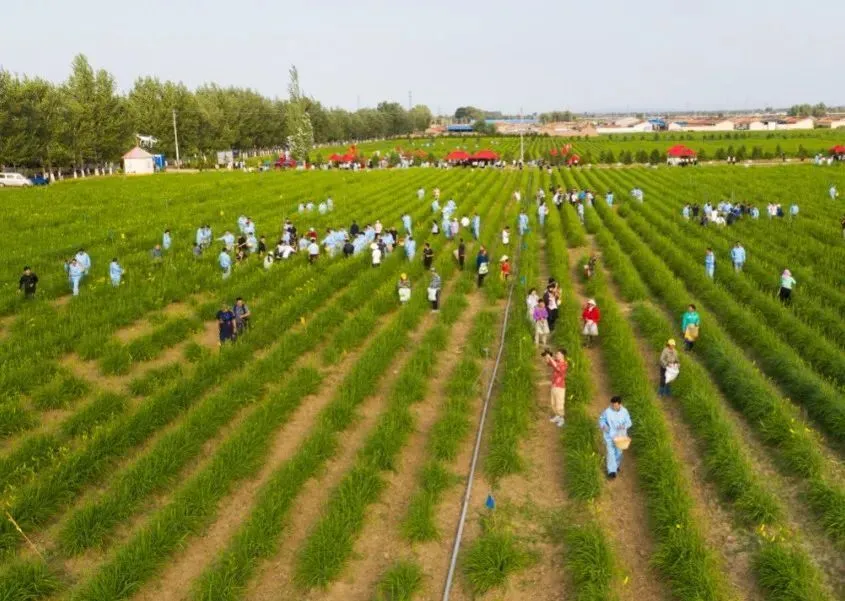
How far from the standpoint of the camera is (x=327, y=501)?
8727mm

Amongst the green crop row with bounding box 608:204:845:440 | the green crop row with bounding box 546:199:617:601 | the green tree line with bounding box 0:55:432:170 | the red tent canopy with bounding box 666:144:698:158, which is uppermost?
the green tree line with bounding box 0:55:432:170

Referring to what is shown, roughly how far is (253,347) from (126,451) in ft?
14.7

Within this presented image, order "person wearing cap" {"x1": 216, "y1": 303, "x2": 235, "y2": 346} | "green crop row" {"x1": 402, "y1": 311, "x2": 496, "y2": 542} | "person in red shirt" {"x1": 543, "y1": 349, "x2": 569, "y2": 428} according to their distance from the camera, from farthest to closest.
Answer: "person wearing cap" {"x1": 216, "y1": 303, "x2": 235, "y2": 346}
"person in red shirt" {"x1": 543, "y1": 349, "x2": 569, "y2": 428}
"green crop row" {"x1": 402, "y1": 311, "x2": 496, "y2": 542}

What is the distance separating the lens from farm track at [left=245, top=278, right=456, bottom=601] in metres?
7.20

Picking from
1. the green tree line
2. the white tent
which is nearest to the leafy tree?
the green tree line

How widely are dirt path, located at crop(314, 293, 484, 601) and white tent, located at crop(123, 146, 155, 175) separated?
197 feet

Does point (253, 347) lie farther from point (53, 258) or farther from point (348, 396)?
point (53, 258)

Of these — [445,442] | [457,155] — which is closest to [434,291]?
[445,442]

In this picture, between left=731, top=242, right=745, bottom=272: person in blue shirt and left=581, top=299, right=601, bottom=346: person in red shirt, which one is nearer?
left=581, top=299, right=601, bottom=346: person in red shirt

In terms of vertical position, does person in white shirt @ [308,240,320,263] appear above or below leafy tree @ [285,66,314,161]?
below

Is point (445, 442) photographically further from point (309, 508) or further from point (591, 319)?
point (591, 319)

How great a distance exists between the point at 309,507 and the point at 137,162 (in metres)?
62.8

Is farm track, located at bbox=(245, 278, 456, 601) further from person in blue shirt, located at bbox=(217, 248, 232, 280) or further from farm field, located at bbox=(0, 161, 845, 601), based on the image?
person in blue shirt, located at bbox=(217, 248, 232, 280)

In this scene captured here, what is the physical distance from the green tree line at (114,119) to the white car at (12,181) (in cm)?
412
